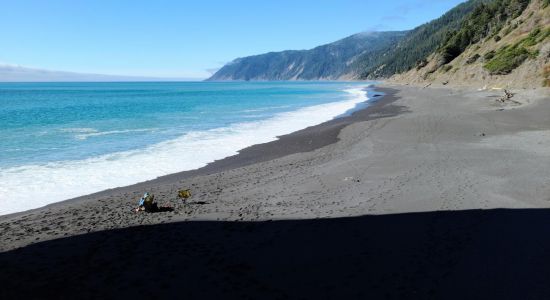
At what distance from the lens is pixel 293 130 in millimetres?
25344

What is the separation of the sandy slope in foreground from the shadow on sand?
2.41 ft

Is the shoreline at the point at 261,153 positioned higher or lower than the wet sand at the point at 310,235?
lower

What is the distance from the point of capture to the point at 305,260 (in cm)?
642

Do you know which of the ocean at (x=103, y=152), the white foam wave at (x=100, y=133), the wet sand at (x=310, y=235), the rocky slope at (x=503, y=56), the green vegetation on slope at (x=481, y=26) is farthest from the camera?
the green vegetation on slope at (x=481, y=26)

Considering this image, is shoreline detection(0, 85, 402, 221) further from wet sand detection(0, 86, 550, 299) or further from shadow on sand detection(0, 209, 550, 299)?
shadow on sand detection(0, 209, 550, 299)

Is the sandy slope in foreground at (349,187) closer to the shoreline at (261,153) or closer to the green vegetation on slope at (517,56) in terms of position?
the shoreline at (261,153)

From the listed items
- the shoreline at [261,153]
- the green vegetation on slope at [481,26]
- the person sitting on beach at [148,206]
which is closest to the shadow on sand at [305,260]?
the person sitting on beach at [148,206]

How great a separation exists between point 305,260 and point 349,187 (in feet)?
15.5

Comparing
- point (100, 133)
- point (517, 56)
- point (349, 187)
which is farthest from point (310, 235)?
point (517, 56)

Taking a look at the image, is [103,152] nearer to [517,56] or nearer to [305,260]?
[305,260]

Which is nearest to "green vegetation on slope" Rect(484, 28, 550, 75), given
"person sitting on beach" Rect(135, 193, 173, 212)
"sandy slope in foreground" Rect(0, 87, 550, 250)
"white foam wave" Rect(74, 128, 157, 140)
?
"sandy slope in foreground" Rect(0, 87, 550, 250)

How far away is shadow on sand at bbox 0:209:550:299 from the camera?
547 cm

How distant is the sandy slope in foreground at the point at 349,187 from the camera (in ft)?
28.7

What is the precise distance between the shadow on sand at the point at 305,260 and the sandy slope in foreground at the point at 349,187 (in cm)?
73
